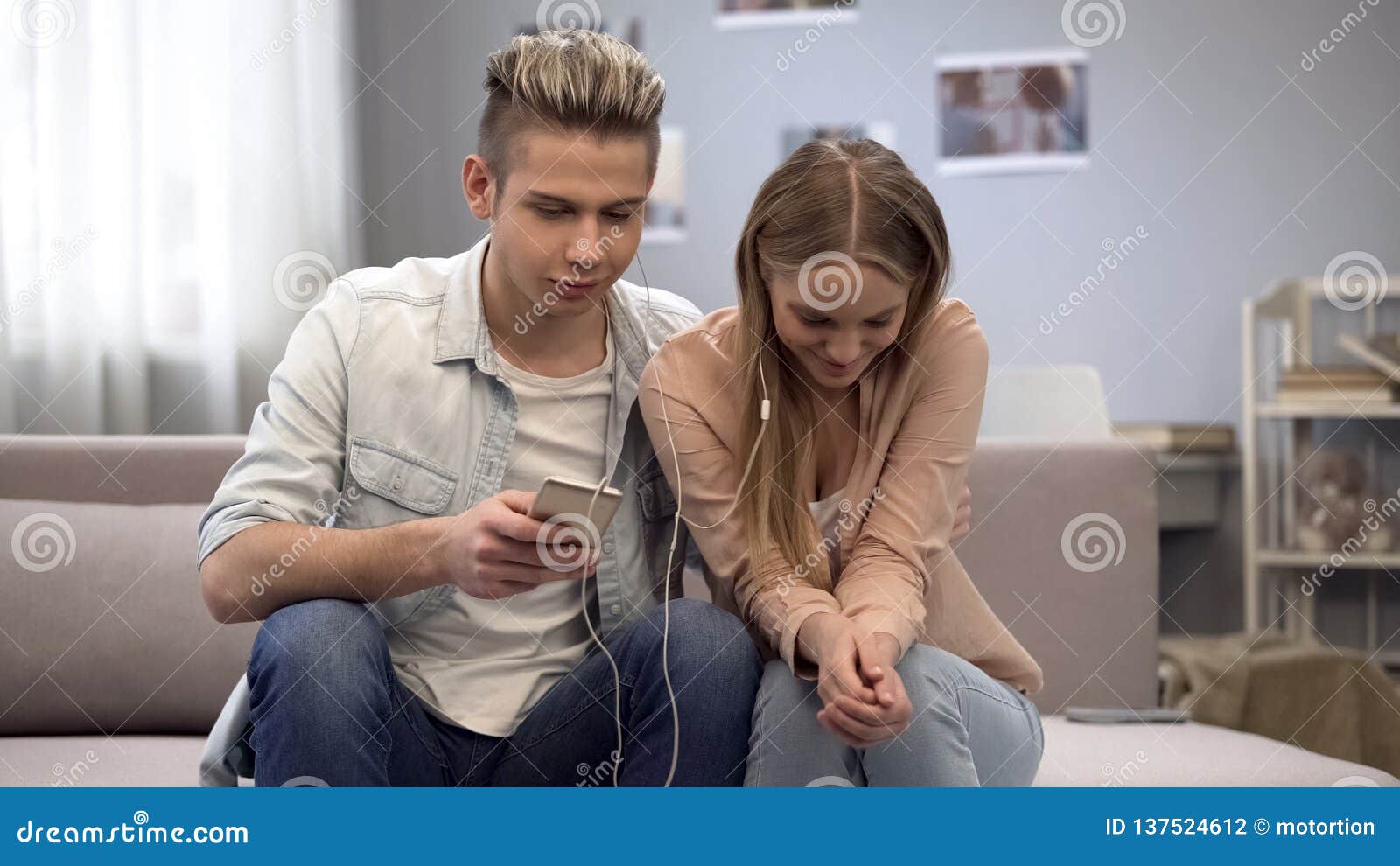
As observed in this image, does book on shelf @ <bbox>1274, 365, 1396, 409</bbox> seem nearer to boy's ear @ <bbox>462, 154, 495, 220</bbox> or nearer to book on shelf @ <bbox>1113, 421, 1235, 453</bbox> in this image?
book on shelf @ <bbox>1113, 421, 1235, 453</bbox>

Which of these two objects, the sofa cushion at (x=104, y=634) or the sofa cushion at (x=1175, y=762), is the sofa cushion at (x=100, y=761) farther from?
the sofa cushion at (x=1175, y=762)

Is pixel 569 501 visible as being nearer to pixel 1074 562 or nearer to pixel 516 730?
pixel 516 730

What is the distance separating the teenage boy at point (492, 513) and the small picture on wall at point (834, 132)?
1.88 metres

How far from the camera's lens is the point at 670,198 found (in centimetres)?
307

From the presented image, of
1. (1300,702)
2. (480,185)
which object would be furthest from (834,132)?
(480,185)

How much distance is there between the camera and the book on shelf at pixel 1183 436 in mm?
2830

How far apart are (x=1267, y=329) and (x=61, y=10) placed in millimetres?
2612

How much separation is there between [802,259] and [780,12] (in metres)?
2.13

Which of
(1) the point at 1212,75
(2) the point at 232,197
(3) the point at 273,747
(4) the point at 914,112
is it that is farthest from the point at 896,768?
(1) the point at 1212,75

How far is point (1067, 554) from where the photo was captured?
155 centimetres

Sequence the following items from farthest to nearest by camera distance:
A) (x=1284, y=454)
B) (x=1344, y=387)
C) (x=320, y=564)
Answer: (x=1284, y=454)
(x=1344, y=387)
(x=320, y=564)

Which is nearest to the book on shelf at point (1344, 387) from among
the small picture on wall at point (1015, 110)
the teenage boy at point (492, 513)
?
the small picture on wall at point (1015, 110)

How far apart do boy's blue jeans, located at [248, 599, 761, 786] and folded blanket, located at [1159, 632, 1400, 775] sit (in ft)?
3.97

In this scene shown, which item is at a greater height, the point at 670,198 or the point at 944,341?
the point at 670,198
